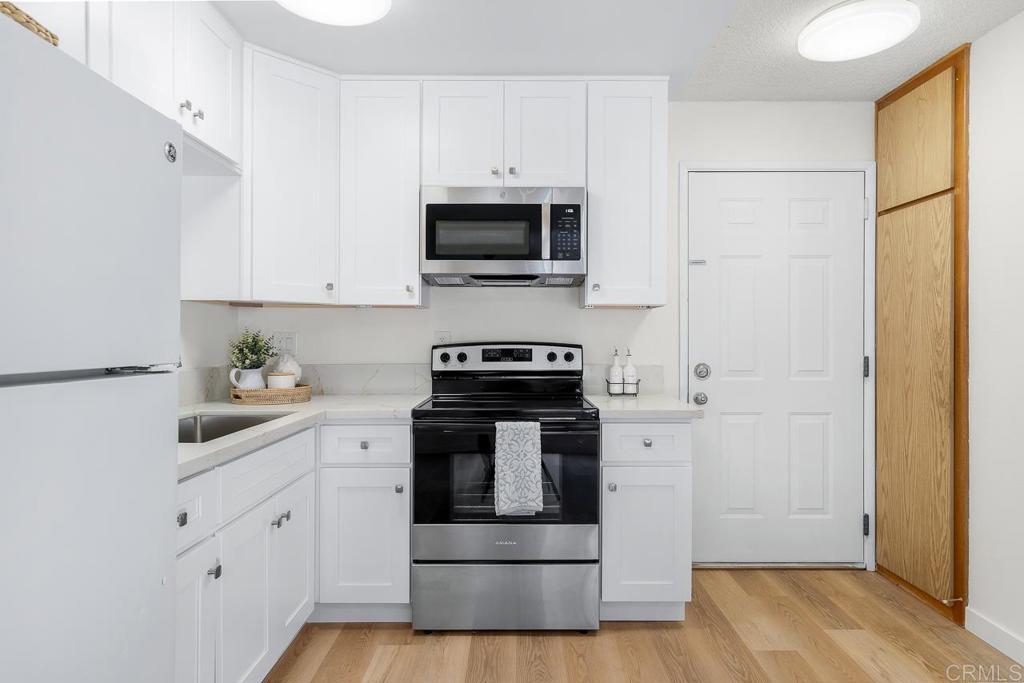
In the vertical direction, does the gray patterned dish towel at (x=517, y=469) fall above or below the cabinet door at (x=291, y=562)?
above

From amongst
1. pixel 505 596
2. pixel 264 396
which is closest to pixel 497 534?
pixel 505 596

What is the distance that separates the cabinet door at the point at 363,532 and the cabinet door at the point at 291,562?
0.24 feet

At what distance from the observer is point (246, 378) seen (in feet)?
7.93

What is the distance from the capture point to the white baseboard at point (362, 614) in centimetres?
224

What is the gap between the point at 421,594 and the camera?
2.16m

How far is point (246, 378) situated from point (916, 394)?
3.02m

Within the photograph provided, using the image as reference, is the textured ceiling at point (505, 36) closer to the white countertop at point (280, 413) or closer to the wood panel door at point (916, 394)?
the wood panel door at point (916, 394)

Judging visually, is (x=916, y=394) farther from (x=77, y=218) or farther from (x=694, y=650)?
(x=77, y=218)

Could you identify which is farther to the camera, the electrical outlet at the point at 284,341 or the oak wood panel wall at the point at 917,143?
the electrical outlet at the point at 284,341

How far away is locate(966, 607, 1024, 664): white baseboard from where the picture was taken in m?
2.01

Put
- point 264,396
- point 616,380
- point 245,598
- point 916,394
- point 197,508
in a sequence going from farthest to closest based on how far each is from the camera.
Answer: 1. point 616,380
2. point 916,394
3. point 264,396
4. point 245,598
5. point 197,508

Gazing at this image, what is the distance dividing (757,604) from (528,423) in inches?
53.8

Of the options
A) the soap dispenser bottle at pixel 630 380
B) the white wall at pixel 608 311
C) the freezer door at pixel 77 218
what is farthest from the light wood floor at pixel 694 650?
the freezer door at pixel 77 218

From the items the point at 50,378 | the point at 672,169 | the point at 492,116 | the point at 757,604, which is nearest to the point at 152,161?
the point at 50,378
